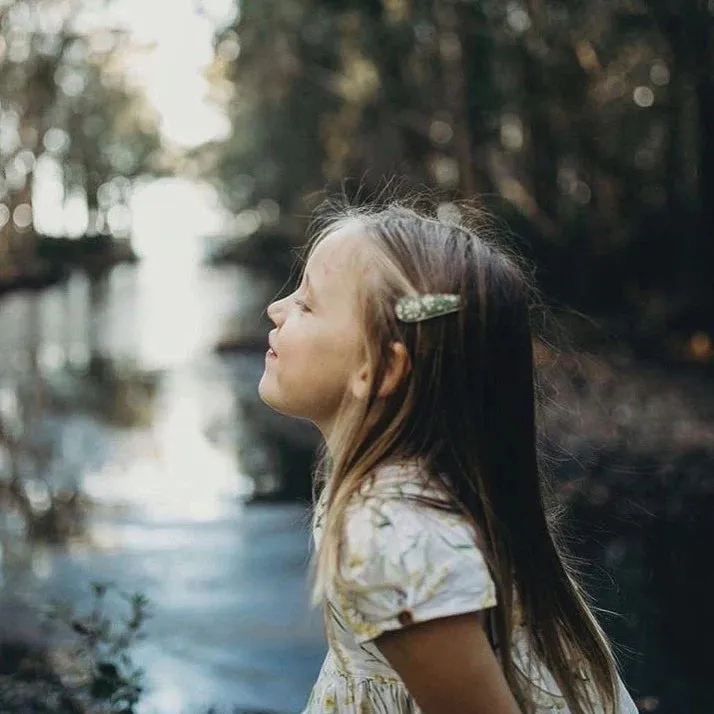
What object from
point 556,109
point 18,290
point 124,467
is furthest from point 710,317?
point 18,290

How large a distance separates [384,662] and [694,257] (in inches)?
596

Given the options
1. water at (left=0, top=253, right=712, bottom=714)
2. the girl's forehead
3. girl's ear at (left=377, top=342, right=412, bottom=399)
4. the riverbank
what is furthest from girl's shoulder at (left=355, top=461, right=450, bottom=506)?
the riverbank

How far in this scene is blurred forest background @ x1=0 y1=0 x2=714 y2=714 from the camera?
6828 millimetres

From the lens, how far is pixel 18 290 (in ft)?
130

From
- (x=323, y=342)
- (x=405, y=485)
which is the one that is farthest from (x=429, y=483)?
(x=323, y=342)

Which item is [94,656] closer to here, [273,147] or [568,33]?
[568,33]

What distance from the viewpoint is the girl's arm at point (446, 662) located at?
1724 mm

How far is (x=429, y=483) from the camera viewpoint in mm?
1891

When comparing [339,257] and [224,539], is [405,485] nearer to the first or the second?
[339,257]

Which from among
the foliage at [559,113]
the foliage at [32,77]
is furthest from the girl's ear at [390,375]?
the foliage at [32,77]

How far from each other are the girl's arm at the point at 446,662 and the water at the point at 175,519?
9.69ft

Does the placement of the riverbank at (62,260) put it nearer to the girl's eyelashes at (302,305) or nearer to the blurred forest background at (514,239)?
the blurred forest background at (514,239)

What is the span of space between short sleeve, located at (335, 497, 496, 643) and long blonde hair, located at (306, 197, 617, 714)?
0.09m

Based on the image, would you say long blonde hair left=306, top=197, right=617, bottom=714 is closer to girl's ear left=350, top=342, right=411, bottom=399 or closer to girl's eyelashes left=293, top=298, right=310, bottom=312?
girl's ear left=350, top=342, right=411, bottom=399
